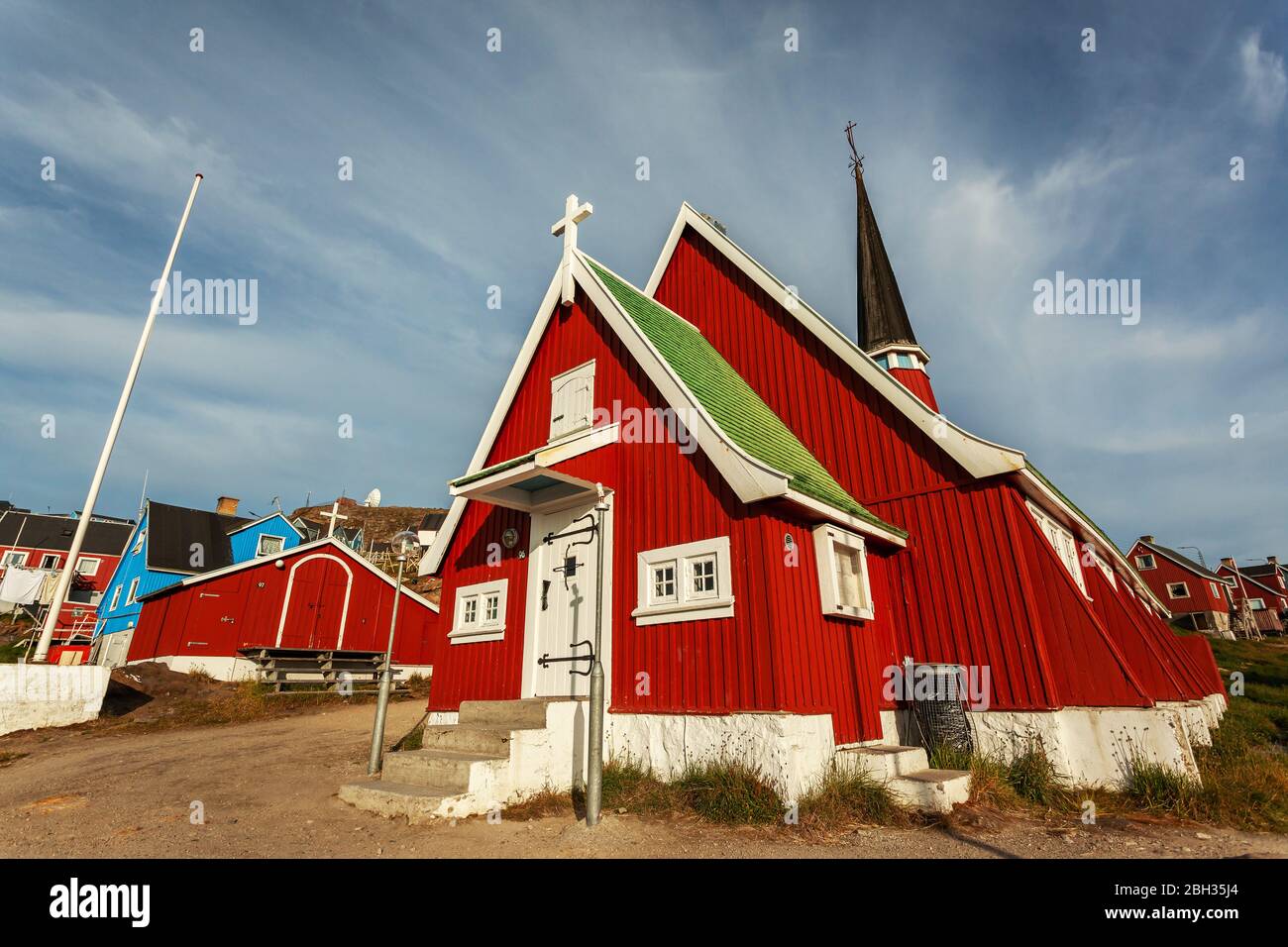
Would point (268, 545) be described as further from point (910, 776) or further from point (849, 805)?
point (910, 776)

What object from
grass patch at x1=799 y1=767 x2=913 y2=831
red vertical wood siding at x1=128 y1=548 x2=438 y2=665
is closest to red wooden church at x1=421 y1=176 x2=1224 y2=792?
grass patch at x1=799 y1=767 x2=913 y2=831

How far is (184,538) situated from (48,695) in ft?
66.1

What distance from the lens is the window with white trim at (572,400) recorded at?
37.9 feet

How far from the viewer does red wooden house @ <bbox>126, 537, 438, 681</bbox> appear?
23766 millimetres

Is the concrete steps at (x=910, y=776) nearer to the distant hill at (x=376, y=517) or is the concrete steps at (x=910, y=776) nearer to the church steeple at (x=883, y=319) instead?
the church steeple at (x=883, y=319)

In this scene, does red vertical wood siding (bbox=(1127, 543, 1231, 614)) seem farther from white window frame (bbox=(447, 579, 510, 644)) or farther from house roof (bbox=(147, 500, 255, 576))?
house roof (bbox=(147, 500, 255, 576))

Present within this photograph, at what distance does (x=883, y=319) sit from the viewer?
15.4 m

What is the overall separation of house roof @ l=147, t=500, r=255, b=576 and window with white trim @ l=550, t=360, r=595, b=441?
25.6m

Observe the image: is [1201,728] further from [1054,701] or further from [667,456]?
[667,456]


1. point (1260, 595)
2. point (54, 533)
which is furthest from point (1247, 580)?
point (54, 533)

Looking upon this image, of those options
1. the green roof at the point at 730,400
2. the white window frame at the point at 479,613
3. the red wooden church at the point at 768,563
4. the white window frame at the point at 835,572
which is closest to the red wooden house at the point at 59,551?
the white window frame at the point at 479,613

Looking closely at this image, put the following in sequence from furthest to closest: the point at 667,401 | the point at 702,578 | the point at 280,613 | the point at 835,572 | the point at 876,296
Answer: the point at 280,613 < the point at 876,296 < the point at 667,401 < the point at 835,572 < the point at 702,578

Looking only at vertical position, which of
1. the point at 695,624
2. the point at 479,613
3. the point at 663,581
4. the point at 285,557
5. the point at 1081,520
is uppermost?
the point at 285,557

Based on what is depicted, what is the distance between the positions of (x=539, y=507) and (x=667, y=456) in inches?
104
